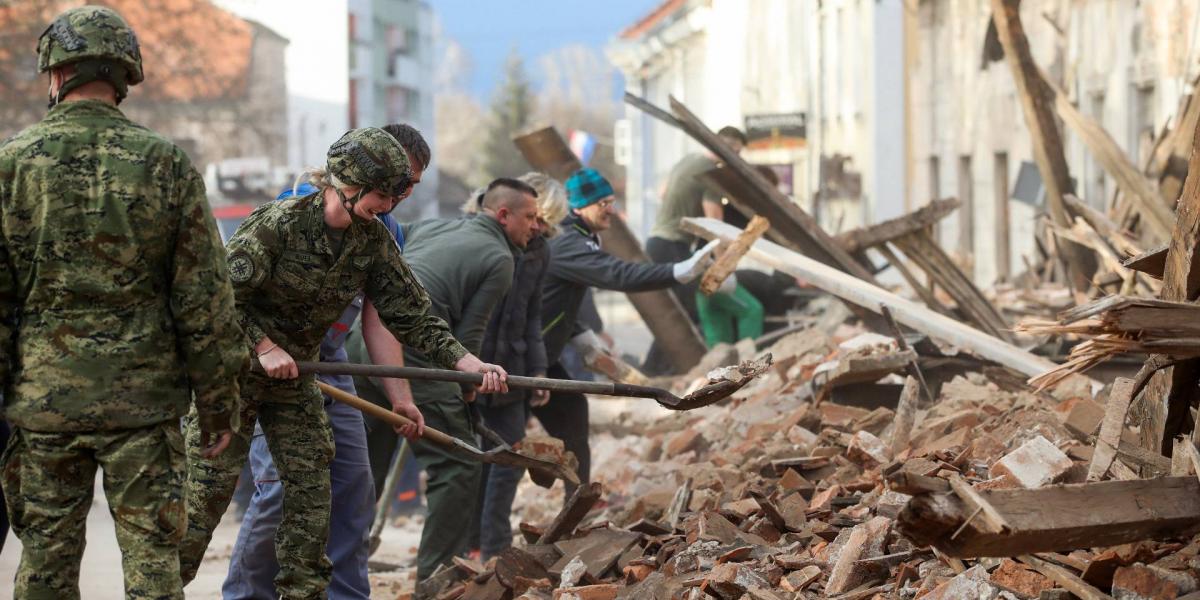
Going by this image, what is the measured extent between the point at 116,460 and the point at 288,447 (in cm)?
115

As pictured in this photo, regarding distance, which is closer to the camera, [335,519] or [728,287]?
[335,519]

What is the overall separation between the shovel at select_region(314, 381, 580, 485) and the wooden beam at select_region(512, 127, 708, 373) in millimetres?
5646

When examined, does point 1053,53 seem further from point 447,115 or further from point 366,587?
point 447,115

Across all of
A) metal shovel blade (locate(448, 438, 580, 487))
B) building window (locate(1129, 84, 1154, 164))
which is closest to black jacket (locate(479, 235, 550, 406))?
metal shovel blade (locate(448, 438, 580, 487))

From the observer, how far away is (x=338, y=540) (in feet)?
20.7

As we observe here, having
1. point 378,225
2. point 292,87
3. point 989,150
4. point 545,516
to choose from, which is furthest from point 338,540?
point 292,87

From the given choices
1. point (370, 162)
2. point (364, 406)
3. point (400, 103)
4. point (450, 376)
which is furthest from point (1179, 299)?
point (400, 103)

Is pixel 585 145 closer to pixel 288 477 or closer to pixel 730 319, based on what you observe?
pixel 730 319

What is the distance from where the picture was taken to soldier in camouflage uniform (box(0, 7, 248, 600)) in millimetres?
4609

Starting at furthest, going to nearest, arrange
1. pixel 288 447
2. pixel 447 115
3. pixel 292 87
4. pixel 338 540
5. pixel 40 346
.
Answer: pixel 447 115, pixel 292 87, pixel 338 540, pixel 288 447, pixel 40 346

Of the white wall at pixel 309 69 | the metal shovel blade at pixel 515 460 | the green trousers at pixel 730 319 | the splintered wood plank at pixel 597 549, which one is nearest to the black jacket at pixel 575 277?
the metal shovel blade at pixel 515 460

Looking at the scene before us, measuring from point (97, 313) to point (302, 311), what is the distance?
1.23m

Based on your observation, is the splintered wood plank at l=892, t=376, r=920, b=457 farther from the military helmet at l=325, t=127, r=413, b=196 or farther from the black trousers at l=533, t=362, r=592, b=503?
the military helmet at l=325, t=127, r=413, b=196

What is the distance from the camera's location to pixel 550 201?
27.9 ft
